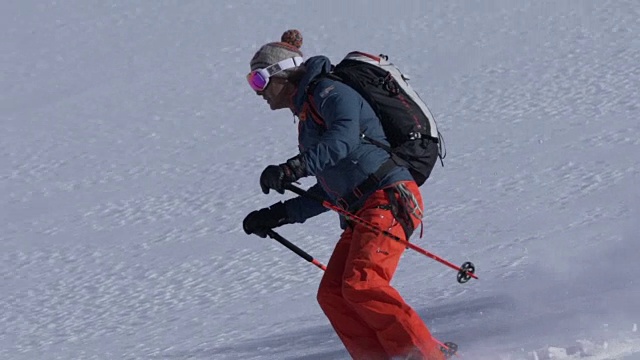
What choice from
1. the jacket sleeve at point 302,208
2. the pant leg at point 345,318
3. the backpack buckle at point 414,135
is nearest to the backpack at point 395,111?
the backpack buckle at point 414,135

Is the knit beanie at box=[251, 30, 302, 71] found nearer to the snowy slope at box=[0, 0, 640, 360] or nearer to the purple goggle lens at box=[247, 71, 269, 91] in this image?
the purple goggle lens at box=[247, 71, 269, 91]

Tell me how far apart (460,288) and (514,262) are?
0.62 metres

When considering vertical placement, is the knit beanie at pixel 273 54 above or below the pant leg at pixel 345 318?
above

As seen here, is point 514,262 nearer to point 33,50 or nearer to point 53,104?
point 53,104

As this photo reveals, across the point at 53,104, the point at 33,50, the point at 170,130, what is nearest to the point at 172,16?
the point at 33,50

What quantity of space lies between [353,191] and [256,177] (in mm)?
8277

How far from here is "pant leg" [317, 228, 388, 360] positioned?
17.5ft

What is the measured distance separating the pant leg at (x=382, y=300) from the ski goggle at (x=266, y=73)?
2.55 ft

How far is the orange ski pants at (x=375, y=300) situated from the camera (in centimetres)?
509

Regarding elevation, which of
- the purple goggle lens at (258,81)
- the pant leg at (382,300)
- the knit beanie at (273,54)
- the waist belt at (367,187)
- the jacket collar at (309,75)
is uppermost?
the knit beanie at (273,54)

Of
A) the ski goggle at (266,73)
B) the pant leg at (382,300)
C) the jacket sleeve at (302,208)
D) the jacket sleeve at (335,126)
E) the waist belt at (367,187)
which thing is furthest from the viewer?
the jacket sleeve at (302,208)

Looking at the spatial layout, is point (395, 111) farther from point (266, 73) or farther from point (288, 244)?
point (288, 244)

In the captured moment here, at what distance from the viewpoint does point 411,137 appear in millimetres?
5199

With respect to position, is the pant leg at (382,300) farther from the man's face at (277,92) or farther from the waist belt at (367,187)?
the man's face at (277,92)
